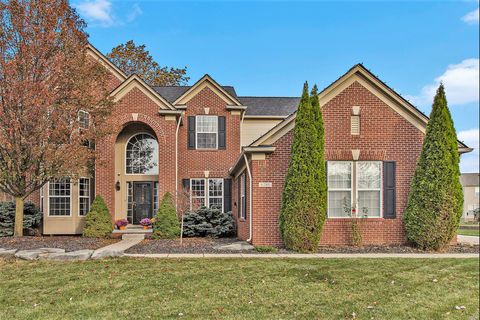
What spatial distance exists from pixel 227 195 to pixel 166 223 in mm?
3657

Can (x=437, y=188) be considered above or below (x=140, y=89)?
below

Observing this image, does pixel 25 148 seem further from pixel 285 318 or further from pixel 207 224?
pixel 285 318

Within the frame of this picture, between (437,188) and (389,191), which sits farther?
(389,191)

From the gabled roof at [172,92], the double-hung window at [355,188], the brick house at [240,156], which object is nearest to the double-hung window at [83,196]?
the brick house at [240,156]

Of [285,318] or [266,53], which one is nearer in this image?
[285,318]

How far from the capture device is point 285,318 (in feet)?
18.5

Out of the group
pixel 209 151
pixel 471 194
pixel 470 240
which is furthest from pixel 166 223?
pixel 471 194

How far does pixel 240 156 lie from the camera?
13.1 m

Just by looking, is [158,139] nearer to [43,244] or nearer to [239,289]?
[43,244]

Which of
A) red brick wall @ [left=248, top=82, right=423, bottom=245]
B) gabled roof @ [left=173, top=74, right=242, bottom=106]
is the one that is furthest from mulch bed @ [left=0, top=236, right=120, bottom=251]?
gabled roof @ [left=173, top=74, right=242, bottom=106]

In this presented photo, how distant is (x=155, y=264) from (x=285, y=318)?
4106 millimetres

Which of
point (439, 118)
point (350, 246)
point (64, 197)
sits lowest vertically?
point (350, 246)

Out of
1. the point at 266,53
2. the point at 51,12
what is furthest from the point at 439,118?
Answer: the point at 51,12

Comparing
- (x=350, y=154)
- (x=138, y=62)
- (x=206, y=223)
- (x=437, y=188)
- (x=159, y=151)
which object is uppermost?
(x=138, y=62)
